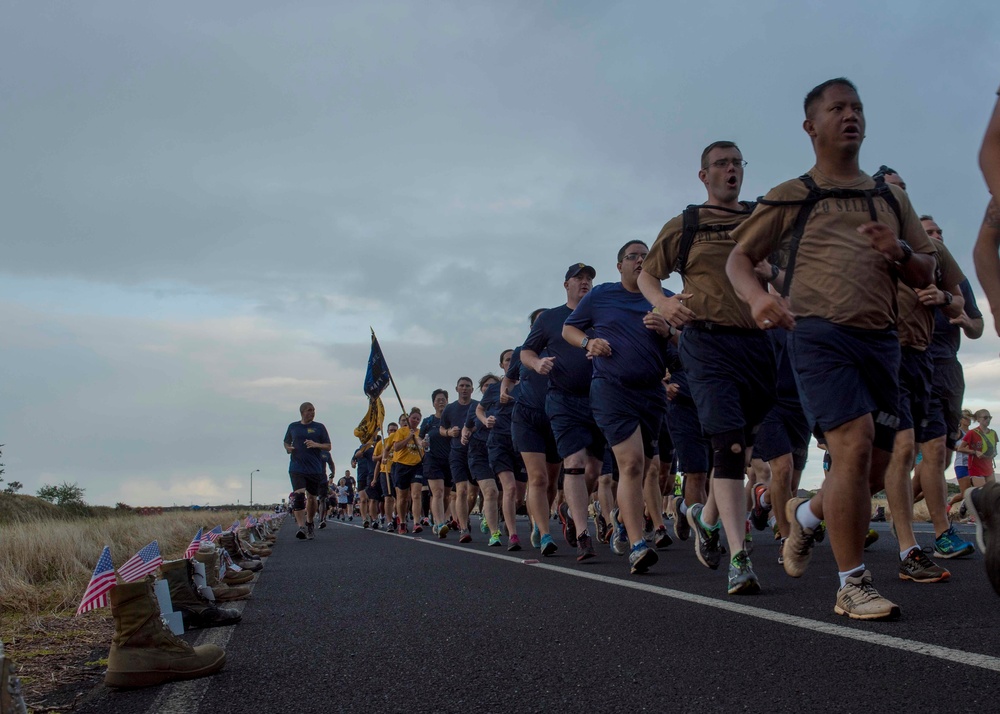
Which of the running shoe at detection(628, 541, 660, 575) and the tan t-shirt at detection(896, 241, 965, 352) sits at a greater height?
the tan t-shirt at detection(896, 241, 965, 352)

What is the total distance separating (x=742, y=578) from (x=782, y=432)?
2327 mm

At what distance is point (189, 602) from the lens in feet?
16.4

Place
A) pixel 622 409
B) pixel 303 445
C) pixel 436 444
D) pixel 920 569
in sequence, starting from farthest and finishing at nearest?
pixel 303 445, pixel 436 444, pixel 622 409, pixel 920 569

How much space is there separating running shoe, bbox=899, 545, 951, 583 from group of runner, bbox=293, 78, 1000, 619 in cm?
1

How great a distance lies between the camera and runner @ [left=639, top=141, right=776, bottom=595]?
18.1 feet

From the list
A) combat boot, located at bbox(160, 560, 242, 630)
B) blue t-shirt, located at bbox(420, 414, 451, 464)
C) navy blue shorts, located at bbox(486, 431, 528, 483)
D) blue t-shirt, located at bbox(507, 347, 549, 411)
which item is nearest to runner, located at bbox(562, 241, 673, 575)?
blue t-shirt, located at bbox(507, 347, 549, 411)

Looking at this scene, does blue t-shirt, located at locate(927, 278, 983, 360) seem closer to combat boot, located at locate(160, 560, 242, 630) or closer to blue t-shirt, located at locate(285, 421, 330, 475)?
combat boot, located at locate(160, 560, 242, 630)

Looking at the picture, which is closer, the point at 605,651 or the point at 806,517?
the point at 605,651

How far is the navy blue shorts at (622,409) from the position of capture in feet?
23.3

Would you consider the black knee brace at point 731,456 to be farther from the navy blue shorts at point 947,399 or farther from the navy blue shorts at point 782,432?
the navy blue shorts at point 947,399

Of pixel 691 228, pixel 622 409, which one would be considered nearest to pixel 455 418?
pixel 622 409

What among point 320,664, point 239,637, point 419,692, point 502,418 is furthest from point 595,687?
point 502,418

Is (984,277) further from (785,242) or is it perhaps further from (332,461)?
(332,461)

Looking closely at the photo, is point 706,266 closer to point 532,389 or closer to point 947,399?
point 947,399
